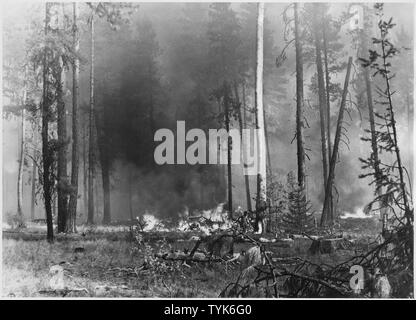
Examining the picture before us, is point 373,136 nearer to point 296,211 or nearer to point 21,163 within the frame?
point 296,211

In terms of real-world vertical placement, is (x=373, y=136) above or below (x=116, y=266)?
above

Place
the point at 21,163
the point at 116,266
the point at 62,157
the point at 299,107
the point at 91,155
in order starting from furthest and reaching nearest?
the point at 91,155 < the point at 62,157 < the point at 299,107 < the point at 21,163 < the point at 116,266

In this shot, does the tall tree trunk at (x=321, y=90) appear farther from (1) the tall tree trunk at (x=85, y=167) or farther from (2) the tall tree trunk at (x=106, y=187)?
(1) the tall tree trunk at (x=85, y=167)

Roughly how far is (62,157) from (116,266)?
2.11 meters

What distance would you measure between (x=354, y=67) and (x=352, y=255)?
309 cm

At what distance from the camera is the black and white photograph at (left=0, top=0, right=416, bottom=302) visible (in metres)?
6.97

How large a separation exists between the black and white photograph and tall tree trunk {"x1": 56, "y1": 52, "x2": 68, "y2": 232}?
0.08ft

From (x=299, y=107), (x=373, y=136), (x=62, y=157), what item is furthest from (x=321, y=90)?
(x=62, y=157)

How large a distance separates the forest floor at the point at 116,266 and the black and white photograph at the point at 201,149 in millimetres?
23

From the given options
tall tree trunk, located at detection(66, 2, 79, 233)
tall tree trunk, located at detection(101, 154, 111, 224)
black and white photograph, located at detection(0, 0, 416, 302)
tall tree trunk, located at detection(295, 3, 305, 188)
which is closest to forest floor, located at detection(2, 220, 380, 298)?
black and white photograph, located at detection(0, 0, 416, 302)

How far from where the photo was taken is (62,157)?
301 inches
